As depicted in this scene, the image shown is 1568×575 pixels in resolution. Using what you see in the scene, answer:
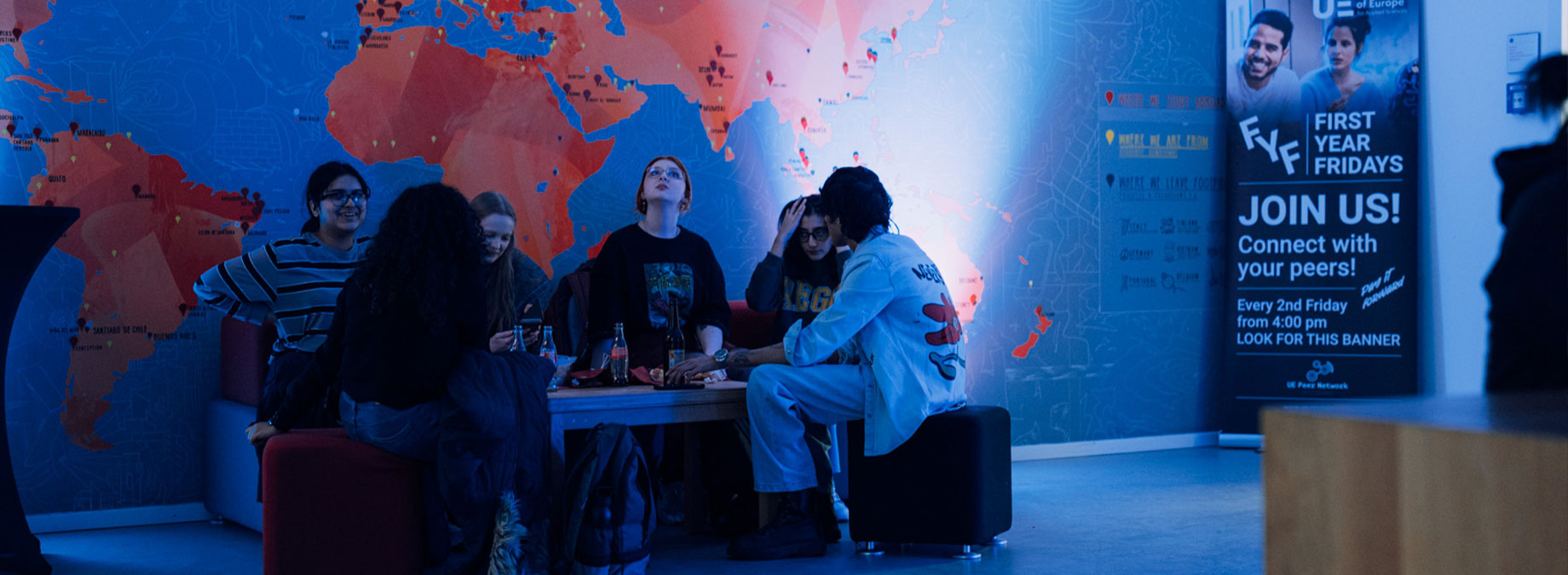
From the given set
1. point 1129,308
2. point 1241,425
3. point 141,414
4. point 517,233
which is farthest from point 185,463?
point 1241,425

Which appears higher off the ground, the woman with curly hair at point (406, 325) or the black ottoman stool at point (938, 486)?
the woman with curly hair at point (406, 325)

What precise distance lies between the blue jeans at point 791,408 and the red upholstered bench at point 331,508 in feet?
3.67

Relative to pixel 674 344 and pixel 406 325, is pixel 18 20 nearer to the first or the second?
pixel 406 325

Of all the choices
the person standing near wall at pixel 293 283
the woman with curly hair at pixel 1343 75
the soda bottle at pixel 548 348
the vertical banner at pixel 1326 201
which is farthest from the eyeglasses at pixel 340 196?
the woman with curly hair at pixel 1343 75

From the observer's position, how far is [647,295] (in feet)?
15.1

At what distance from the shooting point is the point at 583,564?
11.7 ft

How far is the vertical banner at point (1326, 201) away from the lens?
6.20 m

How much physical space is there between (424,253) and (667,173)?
1478mm

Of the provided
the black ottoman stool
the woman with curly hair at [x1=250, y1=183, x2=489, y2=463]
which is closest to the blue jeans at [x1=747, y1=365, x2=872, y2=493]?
the black ottoman stool

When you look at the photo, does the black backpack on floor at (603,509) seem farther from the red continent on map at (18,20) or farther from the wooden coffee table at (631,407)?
the red continent on map at (18,20)

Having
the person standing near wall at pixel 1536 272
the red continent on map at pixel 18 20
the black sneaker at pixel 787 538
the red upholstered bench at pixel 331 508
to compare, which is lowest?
the black sneaker at pixel 787 538

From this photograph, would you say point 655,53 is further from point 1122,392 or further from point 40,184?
point 1122,392

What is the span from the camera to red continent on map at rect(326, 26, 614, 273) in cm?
Result: 499

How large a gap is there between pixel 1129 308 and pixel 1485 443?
5.72 m
